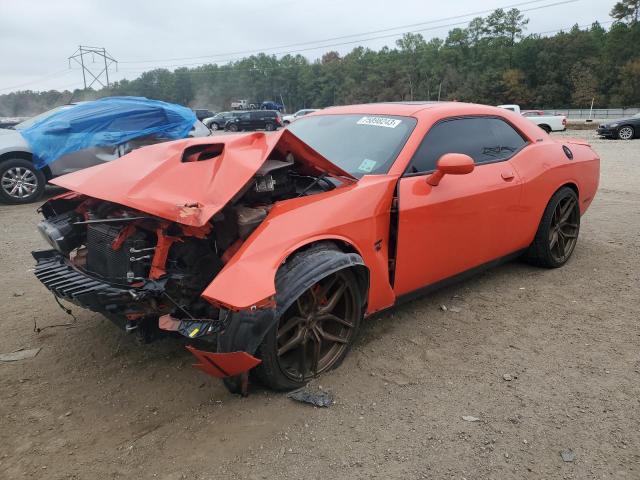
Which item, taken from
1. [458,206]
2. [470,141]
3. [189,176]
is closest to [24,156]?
[189,176]

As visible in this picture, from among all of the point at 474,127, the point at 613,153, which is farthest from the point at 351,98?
the point at 474,127

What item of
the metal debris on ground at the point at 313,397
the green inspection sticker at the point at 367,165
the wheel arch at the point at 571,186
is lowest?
the metal debris on ground at the point at 313,397

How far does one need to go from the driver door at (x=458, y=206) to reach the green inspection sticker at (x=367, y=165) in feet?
0.72

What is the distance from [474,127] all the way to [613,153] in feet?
44.1

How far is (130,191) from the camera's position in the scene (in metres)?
2.51

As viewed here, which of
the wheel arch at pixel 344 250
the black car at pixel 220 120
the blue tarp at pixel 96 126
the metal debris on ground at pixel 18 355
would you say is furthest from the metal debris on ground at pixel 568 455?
the black car at pixel 220 120

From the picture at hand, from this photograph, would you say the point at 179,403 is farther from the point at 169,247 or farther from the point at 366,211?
the point at 366,211

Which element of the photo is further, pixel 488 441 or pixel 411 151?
pixel 411 151

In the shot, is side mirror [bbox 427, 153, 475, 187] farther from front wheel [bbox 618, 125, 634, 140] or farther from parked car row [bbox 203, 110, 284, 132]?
parked car row [bbox 203, 110, 284, 132]

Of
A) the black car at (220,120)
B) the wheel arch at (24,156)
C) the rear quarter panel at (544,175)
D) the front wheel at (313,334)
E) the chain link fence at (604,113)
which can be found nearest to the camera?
the front wheel at (313,334)

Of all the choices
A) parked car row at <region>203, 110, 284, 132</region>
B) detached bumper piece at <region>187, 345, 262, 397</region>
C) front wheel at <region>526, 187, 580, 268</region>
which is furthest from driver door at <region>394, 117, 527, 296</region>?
parked car row at <region>203, 110, 284, 132</region>

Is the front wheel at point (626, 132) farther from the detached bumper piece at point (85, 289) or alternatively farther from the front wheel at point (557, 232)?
the detached bumper piece at point (85, 289)

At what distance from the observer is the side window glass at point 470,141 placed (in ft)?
10.5

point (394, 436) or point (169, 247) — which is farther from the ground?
point (169, 247)
